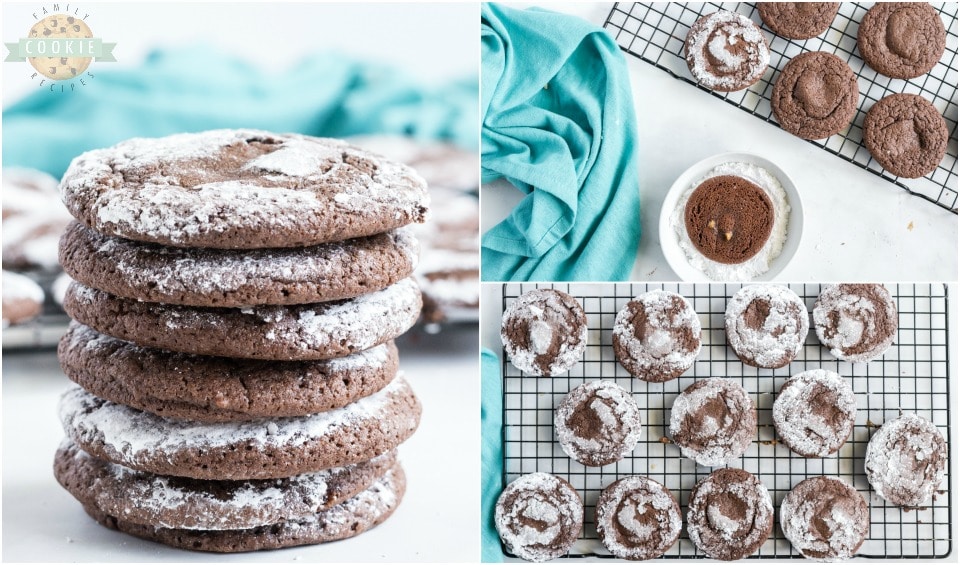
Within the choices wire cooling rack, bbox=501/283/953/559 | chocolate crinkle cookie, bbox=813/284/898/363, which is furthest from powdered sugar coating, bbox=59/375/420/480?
chocolate crinkle cookie, bbox=813/284/898/363

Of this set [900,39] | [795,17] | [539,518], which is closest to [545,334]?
[539,518]

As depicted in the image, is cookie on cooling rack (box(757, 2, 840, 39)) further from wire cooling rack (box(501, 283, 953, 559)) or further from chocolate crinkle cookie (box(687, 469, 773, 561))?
chocolate crinkle cookie (box(687, 469, 773, 561))

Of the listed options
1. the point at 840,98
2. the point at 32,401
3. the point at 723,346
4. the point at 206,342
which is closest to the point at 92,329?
the point at 206,342

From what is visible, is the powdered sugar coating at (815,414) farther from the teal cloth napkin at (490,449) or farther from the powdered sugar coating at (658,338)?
the teal cloth napkin at (490,449)

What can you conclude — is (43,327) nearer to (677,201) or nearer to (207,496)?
(207,496)

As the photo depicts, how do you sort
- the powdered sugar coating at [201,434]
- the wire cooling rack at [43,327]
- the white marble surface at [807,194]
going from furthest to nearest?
1. the wire cooling rack at [43,327]
2. the white marble surface at [807,194]
3. the powdered sugar coating at [201,434]

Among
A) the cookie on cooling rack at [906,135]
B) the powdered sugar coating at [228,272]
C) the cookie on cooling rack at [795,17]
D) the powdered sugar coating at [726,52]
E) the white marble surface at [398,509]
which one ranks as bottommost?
the white marble surface at [398,509]

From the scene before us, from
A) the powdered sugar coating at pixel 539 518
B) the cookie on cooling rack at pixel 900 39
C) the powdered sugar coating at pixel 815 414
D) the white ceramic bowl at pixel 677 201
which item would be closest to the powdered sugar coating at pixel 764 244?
the white ceramic bowl at pixel 677 201
